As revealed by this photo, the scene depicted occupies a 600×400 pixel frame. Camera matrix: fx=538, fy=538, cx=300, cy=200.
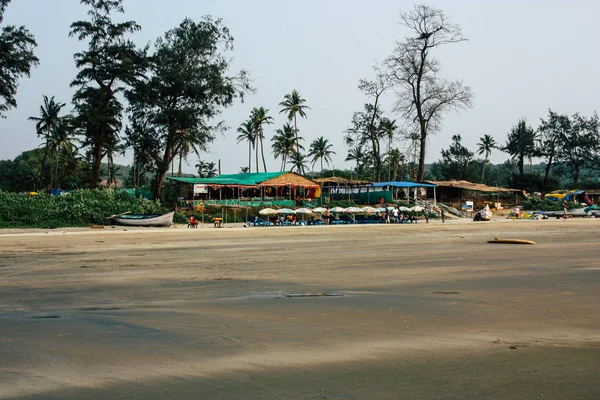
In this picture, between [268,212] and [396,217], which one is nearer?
[268,212]

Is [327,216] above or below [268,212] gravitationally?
below

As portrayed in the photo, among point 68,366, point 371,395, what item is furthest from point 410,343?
point 68,366

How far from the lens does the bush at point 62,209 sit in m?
33.9

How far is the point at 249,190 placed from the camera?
52.2m

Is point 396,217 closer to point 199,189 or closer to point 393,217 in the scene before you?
point 393,217

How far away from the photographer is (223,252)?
17594mm

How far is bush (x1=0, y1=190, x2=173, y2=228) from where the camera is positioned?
111 ft

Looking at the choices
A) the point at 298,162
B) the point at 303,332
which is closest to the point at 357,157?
the point at 298,162

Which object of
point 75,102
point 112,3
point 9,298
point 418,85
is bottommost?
point 9,298

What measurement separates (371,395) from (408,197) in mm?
47234

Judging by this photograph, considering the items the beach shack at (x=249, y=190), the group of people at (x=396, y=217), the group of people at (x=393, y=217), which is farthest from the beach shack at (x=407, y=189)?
the group of people at (x=396, y=217)

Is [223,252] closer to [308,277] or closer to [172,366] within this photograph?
[308,277]

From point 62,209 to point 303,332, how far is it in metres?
32.9

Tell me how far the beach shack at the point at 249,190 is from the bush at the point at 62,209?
6693 mm
